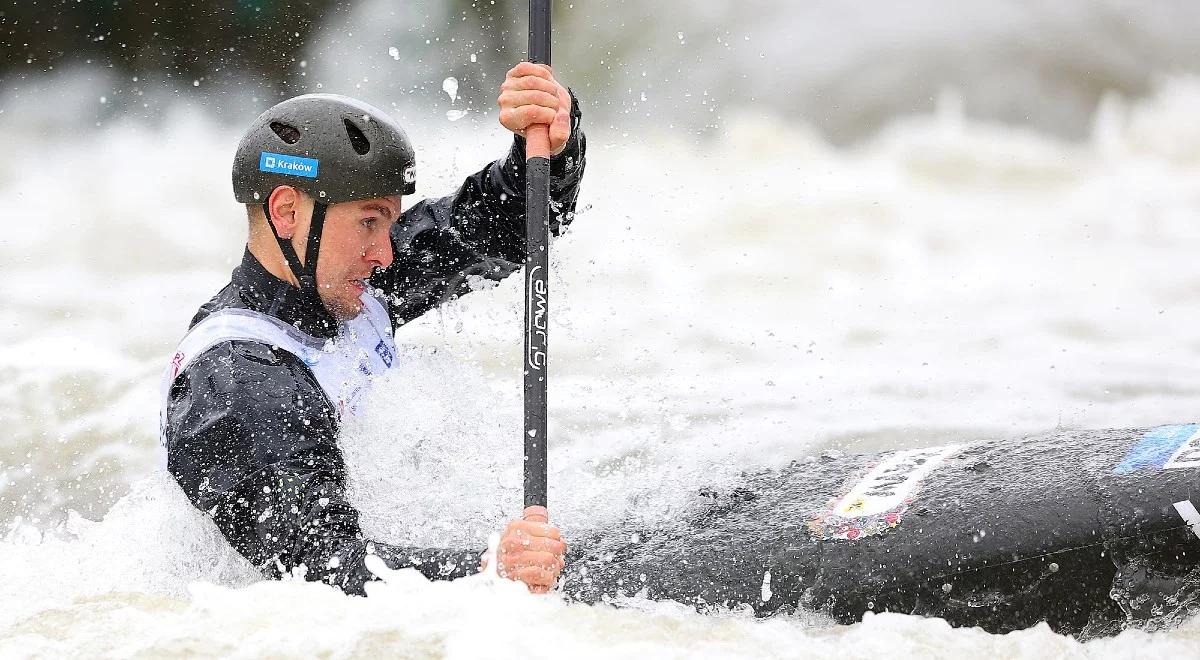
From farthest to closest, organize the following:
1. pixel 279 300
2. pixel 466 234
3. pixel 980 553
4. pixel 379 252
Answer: pixel 466 234
pixel 379 252
pixel 279 300
pixel 980 553

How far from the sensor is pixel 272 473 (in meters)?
2.63

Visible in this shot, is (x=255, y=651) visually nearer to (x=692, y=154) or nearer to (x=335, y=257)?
(x=335, y=257)

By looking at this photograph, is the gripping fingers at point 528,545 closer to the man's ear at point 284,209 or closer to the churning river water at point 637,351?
the churning river water at point 637,351

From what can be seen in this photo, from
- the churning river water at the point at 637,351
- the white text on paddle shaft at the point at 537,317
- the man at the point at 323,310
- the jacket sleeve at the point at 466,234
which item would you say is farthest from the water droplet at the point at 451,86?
the white text on paddle shaft at the point at 537,317

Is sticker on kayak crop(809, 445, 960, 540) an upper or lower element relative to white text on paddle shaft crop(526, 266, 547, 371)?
lower

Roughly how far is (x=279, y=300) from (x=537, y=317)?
81 centimetres

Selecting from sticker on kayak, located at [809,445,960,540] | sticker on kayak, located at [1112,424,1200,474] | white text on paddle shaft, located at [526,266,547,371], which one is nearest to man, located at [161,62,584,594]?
white text on paddle shaft, located at [526,266,547,371]

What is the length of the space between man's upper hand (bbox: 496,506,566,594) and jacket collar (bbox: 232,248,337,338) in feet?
3.54

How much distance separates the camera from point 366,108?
3303 mm

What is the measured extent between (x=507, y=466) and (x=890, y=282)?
27.6ft

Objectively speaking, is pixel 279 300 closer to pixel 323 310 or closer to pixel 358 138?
pixel 323 310

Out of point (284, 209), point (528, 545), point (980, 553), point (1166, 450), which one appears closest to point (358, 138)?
point (284, 209)

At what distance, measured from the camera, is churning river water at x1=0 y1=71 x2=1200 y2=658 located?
2400 mm

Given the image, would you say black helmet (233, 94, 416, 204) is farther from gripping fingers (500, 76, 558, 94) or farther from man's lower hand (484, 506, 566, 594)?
man's lower hand (484, 506, 566, 594)
